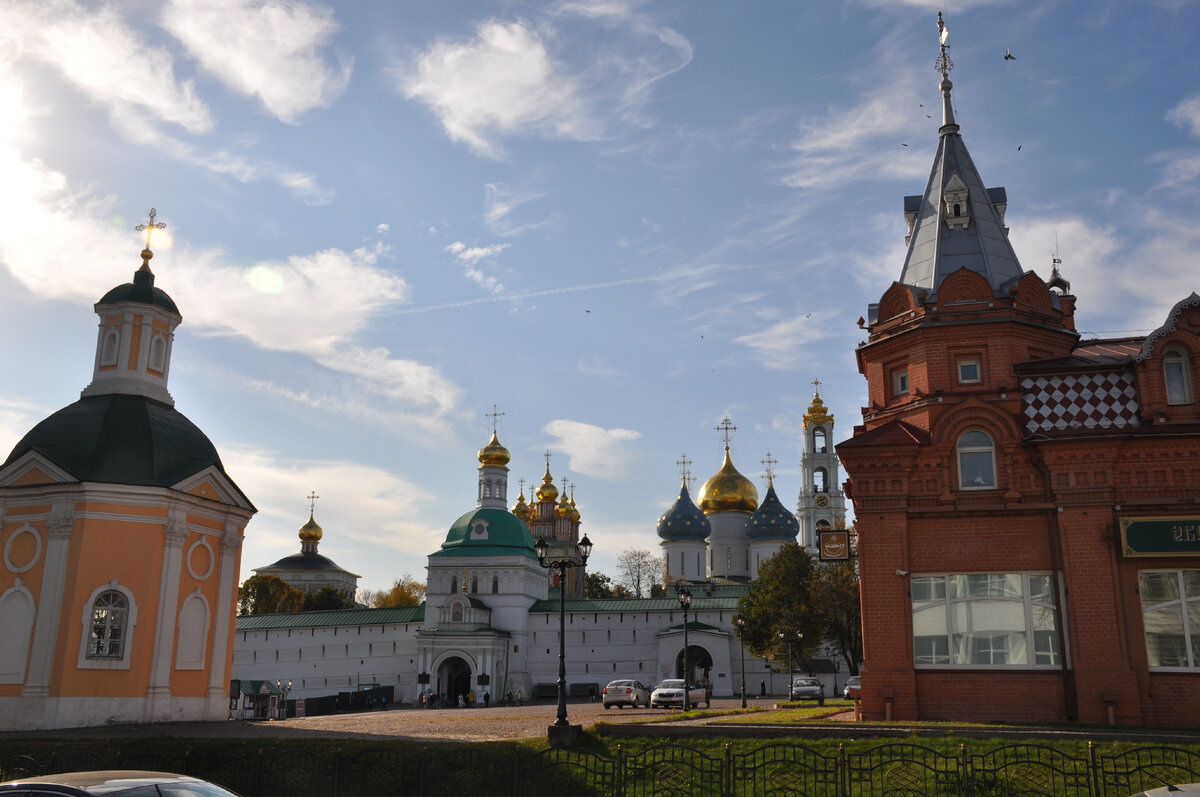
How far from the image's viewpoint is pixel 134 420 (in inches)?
1141

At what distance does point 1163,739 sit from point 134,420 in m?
26.9

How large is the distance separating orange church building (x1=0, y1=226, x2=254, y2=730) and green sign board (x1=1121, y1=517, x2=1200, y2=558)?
24.1 metres

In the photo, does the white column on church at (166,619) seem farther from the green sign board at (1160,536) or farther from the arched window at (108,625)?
the green sign board at (1160,536)

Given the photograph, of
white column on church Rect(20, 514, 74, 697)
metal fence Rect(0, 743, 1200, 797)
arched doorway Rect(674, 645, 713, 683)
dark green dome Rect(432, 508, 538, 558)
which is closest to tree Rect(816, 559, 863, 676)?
arched doorway Rect(674, 645, 713, 683)

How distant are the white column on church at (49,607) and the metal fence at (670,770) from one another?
9.49 m

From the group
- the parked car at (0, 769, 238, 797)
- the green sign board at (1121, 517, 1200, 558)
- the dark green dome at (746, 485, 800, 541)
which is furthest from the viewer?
the dark green dome at (746, 485, 800, 541)

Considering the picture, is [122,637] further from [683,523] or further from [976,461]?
[683,523]

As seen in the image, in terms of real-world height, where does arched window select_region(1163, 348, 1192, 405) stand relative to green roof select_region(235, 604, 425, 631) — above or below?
above

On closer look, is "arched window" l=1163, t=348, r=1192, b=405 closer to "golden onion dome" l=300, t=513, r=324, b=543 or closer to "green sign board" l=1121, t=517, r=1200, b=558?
"green sign board" l=1121, t=517, r=1200, b=558

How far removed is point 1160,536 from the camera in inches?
749

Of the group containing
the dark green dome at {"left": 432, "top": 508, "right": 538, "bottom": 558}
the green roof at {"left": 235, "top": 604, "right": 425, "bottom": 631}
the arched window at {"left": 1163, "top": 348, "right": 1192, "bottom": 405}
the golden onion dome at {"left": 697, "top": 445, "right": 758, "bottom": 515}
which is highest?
the golden onion dome at {"left": 697, "top": 445, "right": 758, "bottom": 515}

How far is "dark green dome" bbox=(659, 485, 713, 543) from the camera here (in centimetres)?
7488

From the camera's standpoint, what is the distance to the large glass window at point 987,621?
63.6ft

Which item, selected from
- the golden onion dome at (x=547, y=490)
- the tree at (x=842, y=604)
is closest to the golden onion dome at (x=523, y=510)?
the golden onion dome at (x=547, y=490)
